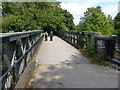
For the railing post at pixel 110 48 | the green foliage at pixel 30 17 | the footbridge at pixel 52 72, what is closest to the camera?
the footbridge at pixel 52 72

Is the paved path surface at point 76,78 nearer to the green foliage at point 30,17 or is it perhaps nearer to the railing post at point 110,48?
the railing post at point 110,48

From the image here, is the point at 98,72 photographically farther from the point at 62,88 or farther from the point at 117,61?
the point at 62,88

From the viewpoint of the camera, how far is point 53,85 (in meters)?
3.68

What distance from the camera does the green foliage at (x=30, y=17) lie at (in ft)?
93.2

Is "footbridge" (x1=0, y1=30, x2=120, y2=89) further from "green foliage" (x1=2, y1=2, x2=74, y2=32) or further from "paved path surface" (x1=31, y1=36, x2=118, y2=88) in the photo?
"green foliage" (x1=2, y1=2, x2=74, y2=32)

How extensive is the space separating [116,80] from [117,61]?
1.38 m

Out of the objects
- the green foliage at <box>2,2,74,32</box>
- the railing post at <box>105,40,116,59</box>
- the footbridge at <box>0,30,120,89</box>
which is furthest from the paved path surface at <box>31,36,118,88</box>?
the green foliage at <box>2,2,74,32</box>

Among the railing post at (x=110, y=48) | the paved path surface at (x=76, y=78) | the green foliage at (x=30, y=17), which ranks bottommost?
the paved path surface at (x=76, y=78)

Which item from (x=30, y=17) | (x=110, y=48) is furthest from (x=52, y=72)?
(x=30, y=17)

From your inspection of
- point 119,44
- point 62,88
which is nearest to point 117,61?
point 119,44

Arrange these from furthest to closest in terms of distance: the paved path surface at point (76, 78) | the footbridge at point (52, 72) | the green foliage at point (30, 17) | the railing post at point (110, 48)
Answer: the green foliage at point (30, 17) < the railing post at point (110, 48) < the paved path surface at point (76, 78) < the footbridge at point (52, 72)

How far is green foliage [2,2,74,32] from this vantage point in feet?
93.2

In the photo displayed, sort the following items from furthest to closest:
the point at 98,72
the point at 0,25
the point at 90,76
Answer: the point at 0,25 < the point at 98,72 < the point at 90,76

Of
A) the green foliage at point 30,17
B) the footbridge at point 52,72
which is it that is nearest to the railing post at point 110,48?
the footbridge at point 52,72
